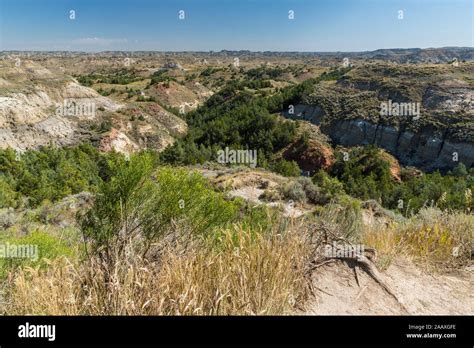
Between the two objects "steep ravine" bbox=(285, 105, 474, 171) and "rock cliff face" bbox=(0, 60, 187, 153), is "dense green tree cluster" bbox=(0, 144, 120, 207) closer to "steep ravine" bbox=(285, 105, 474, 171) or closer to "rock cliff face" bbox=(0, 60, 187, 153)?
"rock cliff face" bbox=(0, 60, 187, 153)

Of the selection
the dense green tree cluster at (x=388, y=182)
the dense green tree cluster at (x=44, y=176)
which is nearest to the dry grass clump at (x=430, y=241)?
the dense green tree cluster at (x=388, y=182)

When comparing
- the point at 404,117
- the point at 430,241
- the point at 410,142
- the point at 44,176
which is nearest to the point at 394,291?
the point at 430,241

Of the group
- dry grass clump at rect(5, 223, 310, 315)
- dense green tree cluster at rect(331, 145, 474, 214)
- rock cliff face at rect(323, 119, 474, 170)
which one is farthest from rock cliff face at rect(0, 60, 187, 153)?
dry grass clump at rect(5, 223, 310, 315)

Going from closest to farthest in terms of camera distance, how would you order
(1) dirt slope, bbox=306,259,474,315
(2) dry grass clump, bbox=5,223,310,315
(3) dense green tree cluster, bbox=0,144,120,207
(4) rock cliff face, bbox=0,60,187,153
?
(2) dry grass clump, bbox=5,223,310,315 < (1) dirt slope, bbox=306,259,474,315 < (3) dense green tree cluster, bbox=0,144,120,207 < (4) rock cliff face, bbox=0,60,187,153

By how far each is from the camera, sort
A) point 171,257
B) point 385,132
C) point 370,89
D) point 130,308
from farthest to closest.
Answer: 1. point 370,89
2. point 385,132
3. point 171,257
4. point 130,308

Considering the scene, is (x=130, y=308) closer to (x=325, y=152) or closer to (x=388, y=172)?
(x=388, y=172)

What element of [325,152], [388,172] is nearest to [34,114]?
[325,152]

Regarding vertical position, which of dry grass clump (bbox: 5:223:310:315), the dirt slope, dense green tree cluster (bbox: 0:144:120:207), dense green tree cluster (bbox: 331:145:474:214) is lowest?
dense green tree cluster (bbox: 331:145:474:214)

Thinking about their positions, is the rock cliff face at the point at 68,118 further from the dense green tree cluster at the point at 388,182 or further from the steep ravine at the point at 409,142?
the dense green tree cluster at the point at 388,182
